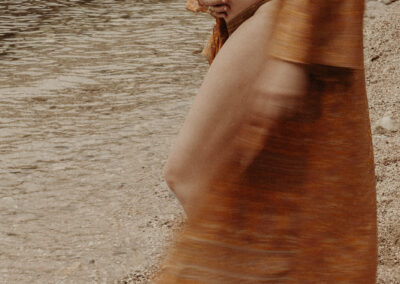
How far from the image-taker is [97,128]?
616 centimetres

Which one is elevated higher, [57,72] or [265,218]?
[265,218]

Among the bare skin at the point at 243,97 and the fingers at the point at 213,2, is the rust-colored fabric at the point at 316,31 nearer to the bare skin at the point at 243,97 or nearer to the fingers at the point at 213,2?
the bare skin at the point at 243,97

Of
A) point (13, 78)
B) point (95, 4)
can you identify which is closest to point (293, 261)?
point (13, 78)

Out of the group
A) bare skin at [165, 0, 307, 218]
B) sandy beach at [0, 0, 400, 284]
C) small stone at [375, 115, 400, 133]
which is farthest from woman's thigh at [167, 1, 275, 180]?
small stone at [375, 115, 400, 133]

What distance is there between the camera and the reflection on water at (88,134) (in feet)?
13.0

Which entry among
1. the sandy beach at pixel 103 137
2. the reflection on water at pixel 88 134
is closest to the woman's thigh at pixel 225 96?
the sandy beach at pixel 103 137

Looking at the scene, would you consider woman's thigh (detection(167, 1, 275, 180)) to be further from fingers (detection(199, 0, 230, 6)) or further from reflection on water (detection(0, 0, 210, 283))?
reflection on water (detection(0, 0, 210, 283))

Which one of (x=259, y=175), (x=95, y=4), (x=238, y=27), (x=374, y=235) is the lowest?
(x=95, y=4)

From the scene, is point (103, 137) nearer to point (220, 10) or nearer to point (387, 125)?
point (387, 125)

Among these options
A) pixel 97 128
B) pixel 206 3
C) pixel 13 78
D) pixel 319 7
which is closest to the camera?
pixel 319 7

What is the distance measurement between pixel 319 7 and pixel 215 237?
0.48m

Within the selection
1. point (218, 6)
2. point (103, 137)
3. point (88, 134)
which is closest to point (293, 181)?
point (218, 6)

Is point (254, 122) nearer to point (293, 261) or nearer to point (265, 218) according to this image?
point (265, 218)

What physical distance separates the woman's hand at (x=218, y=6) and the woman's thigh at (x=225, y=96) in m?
0.07
